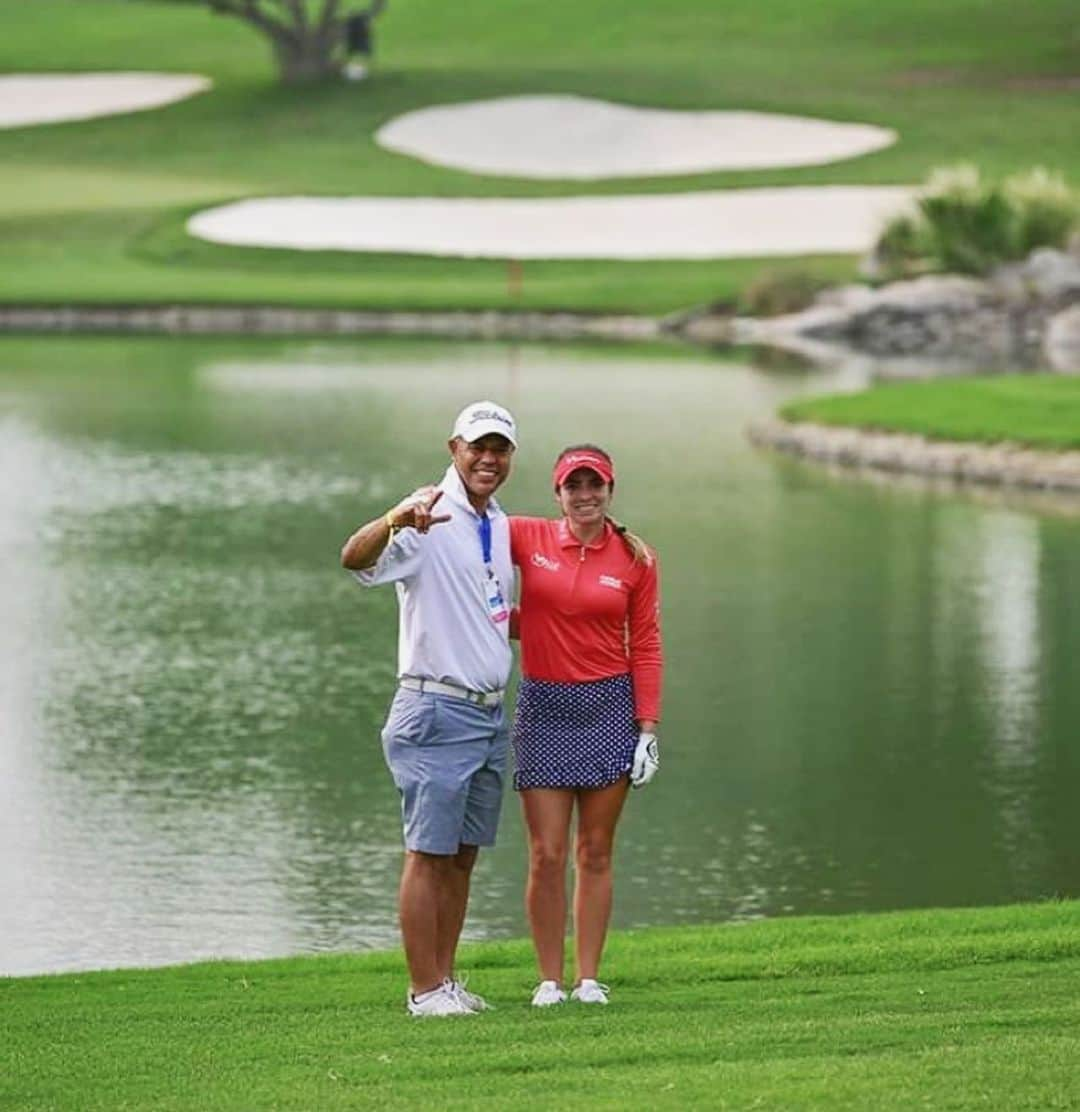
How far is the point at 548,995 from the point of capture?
9352mm

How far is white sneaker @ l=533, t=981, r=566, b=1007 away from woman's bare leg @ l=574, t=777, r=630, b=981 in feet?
0.27

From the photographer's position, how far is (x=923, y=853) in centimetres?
1453

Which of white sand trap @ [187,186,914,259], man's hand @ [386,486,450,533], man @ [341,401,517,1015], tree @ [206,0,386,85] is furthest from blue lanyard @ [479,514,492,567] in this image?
tree @ [206,0,386,85]

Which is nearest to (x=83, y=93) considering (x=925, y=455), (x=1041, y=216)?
(x=1041, y=216)

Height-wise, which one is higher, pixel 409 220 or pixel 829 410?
pixel 829 410

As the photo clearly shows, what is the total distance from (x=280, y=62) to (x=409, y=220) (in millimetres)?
16864

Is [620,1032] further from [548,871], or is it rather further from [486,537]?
[486,537]

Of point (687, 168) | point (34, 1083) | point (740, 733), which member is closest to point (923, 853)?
point (740, 733)

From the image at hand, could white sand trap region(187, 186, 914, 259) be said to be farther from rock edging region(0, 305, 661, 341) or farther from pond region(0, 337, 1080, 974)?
pond region(0, 337, 1080, 974)

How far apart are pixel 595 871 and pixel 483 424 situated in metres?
1.35

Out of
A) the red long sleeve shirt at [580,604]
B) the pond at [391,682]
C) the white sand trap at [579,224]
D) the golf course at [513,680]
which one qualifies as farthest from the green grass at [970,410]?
the red long sleeve shirt at [580,604]

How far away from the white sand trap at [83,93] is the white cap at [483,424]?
6139 cm

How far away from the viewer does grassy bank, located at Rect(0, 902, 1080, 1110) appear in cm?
767

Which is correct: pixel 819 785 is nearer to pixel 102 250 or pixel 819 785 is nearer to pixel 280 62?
pixel 102 250
